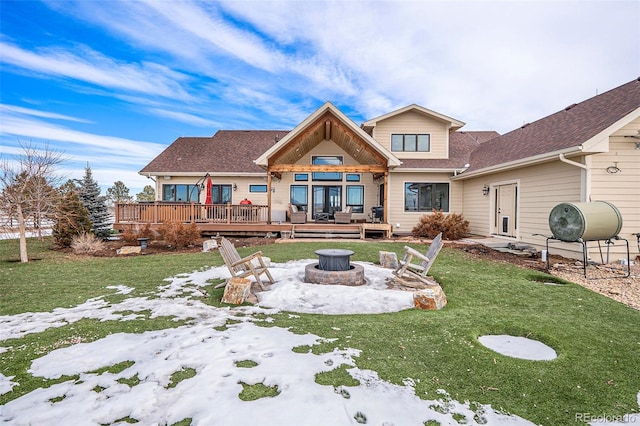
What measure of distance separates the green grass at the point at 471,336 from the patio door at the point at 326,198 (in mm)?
9984

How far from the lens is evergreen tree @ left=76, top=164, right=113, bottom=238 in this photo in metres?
14.2

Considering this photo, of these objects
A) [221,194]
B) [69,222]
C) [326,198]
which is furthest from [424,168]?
[69,222]

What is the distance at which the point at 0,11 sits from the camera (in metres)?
7.11

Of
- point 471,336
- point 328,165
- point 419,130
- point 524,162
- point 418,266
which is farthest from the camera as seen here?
point 419,130

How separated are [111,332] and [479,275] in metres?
6.76

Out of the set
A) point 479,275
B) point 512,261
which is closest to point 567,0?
point 512,261

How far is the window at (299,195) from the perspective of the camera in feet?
54.9

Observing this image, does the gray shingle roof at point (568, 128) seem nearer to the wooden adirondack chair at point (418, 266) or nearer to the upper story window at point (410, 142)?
the upper story window at point (410, 142)

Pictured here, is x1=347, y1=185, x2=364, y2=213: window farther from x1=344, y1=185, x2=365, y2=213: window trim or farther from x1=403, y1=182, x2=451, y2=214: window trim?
x1=403, y1=182, x2=451, y2=214: window trim

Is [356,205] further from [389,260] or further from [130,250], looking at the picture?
[130,250]

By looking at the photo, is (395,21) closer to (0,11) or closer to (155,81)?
(0,11)

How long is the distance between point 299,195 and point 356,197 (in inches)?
122

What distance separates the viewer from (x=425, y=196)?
15.1 meters

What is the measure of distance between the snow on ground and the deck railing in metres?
8.70
